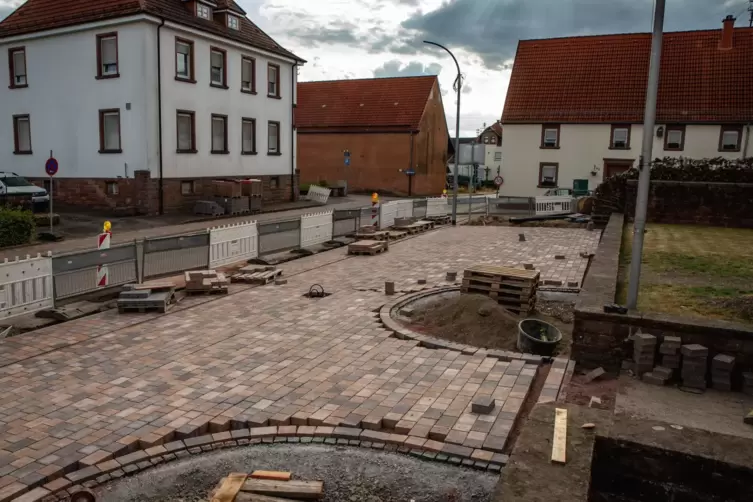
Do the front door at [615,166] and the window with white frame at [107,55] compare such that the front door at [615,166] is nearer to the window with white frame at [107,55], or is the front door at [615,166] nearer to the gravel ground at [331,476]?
the window with white frame at [107,55]

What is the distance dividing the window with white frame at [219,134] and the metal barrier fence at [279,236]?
14.4m

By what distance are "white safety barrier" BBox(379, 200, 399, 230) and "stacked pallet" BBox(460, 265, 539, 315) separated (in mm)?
12542

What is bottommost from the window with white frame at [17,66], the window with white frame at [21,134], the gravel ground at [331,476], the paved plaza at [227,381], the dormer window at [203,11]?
the gravel ground at [331,476]

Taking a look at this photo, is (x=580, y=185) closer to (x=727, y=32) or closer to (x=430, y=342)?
(x=727, y=32)

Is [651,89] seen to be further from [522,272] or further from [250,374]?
[250,374]

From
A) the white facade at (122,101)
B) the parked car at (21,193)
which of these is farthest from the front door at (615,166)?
the parked car at (21,193)

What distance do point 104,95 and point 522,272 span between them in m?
23.1

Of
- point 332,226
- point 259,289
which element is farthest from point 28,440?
point 332,226

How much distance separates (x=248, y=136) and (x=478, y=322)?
26.3 metres

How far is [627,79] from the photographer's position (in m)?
41.2

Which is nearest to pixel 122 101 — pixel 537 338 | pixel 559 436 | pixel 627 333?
pixel 537 338

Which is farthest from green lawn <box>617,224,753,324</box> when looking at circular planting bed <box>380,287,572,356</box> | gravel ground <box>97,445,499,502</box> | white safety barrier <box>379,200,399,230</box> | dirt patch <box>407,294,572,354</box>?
white safety barrier <box>379,200,399,230</box>

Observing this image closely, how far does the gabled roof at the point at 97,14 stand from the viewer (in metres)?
26.2

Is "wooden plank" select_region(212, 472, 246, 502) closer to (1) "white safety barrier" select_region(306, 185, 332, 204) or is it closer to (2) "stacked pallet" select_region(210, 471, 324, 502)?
(2) "stacked pallet" select_region(210, 471, 324, 502)
